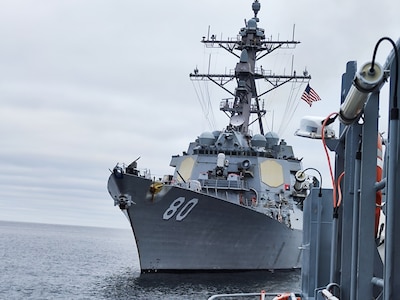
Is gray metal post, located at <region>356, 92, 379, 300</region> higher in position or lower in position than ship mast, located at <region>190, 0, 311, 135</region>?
lower

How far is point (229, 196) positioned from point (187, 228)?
174 inches

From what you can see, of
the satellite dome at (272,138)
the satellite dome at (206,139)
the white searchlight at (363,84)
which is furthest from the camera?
the satellite dome at (272,138)

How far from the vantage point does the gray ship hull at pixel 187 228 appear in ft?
76.5

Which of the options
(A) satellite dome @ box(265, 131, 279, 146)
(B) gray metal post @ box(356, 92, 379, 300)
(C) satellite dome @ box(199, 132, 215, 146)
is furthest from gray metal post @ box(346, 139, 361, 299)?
(A) satellite dome @ box(265, 131, 279, 146)

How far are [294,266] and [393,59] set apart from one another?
28133 mm

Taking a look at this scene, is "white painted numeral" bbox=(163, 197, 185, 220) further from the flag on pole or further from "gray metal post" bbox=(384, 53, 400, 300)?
"gray metal post" bbox=(384, 53, 400, 300)

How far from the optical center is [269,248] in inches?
1068

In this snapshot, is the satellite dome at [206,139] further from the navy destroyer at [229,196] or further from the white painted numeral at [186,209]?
the white painted numeral at [186,209]

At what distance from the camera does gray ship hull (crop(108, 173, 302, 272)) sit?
76.5 feet

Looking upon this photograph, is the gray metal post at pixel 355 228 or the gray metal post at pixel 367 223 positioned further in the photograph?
the gray metal post at pixel 355 228

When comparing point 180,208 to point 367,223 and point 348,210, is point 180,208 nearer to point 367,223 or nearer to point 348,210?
point 348,210

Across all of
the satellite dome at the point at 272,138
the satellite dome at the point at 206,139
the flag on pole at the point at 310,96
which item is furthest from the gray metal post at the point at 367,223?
the satellite dome at the point at 272,138

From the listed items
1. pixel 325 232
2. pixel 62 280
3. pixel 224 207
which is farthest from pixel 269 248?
pixel 325 232

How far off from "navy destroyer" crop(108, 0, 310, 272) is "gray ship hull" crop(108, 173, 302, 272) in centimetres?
3
